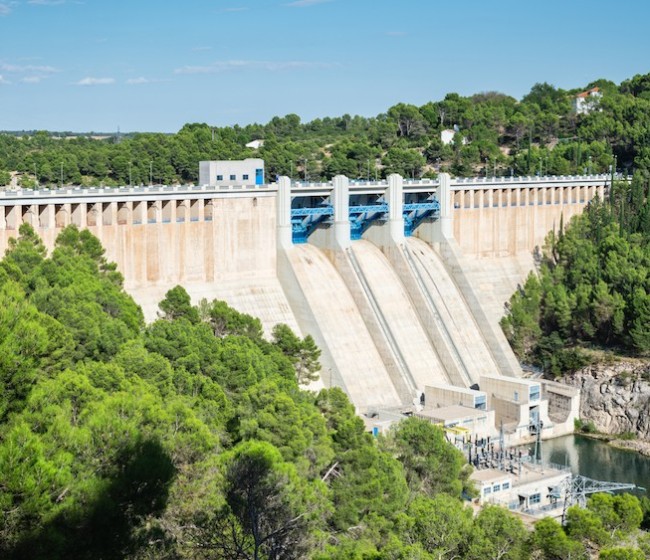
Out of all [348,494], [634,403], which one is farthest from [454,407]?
[348,494]

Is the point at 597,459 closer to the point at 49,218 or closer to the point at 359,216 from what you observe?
the point at 359,216

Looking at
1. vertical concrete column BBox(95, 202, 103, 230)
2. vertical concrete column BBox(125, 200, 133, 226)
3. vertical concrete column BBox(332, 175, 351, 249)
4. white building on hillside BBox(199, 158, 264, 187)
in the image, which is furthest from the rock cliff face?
vertical concrete column BBox(95, 202, 103, 230)

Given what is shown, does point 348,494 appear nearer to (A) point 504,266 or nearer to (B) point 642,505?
(B) point 642,505

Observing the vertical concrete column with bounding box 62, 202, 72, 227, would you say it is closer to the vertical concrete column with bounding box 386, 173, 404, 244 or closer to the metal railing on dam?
the metal railing on dam

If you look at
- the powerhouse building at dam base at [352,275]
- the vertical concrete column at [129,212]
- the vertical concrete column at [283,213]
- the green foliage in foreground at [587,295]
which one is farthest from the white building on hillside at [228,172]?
the green foliage in foreground at [587,295]

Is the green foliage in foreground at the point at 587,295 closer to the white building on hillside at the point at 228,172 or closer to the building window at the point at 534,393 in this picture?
the building window at the point at 534,393

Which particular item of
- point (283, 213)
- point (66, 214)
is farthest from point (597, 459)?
point (66, 214)
